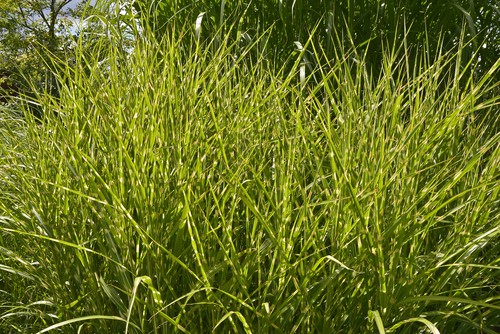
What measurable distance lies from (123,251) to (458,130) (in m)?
1.02

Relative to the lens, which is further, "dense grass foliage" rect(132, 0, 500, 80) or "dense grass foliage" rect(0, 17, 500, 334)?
"dense grass foliage" rect(132, 0, 500, 80)

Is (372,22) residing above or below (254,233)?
above

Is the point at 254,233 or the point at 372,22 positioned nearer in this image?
the point at 254,233

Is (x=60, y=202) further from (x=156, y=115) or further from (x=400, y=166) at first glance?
(x=400, y=166)

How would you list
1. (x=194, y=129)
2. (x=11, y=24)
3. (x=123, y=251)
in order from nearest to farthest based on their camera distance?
(x=123, y=251), (x=194, y=129), (x=11, y=24)

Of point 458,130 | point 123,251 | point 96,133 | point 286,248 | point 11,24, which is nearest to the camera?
point 286,248

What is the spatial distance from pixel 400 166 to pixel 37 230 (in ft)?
3.24

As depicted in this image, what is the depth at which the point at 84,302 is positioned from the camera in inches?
65.2

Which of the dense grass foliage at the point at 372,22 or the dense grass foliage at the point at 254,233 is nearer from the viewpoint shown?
the dense grass foliage at the point at 254,233

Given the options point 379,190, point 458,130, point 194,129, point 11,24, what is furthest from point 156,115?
point 11,24

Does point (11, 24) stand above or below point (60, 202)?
below

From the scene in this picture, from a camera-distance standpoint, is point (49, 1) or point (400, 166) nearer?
point (400, 166)

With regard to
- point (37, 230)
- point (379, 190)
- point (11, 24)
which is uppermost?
point (379, 190)

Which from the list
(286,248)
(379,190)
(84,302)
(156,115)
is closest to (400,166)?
(379,190)
